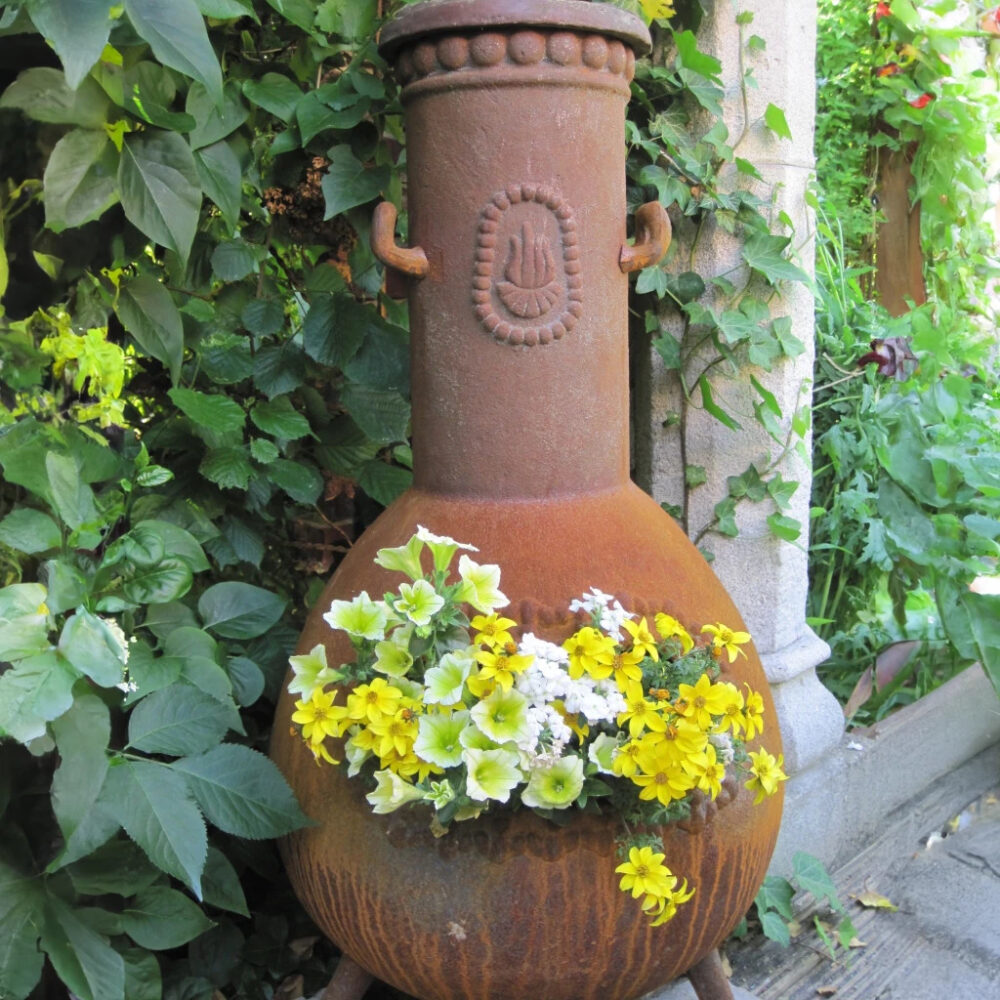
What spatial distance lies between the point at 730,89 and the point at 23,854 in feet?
5.56

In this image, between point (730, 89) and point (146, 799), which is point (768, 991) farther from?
point (730, 89)

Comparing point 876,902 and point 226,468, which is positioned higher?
point 226,468

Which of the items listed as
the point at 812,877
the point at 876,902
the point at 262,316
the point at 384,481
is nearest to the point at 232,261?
the point at 262,316

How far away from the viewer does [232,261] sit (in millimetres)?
1510

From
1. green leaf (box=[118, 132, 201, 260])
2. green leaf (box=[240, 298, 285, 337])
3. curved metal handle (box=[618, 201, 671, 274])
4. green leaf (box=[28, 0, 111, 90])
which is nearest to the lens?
green leaf (box=[28, 0, 111, 90])

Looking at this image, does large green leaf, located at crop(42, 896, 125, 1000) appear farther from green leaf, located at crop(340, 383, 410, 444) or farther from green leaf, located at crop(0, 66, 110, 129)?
green leaf, located at crop(0, 66, 110, 129)

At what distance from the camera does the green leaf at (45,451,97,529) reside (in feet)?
3.68

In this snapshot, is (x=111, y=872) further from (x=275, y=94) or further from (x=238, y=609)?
(x=275, y=94)

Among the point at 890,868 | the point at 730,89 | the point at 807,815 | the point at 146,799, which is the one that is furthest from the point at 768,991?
the point at 730,89

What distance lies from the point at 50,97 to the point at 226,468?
0.56m

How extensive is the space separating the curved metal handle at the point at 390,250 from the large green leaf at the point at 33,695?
635 millimetres

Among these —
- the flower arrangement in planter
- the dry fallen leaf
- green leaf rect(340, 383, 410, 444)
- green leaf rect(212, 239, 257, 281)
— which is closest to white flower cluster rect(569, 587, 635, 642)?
the flower arrangement in planter

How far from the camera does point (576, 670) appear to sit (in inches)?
40.0

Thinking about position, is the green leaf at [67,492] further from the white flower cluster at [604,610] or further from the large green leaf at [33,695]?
the white flower cluster at [604,610]
